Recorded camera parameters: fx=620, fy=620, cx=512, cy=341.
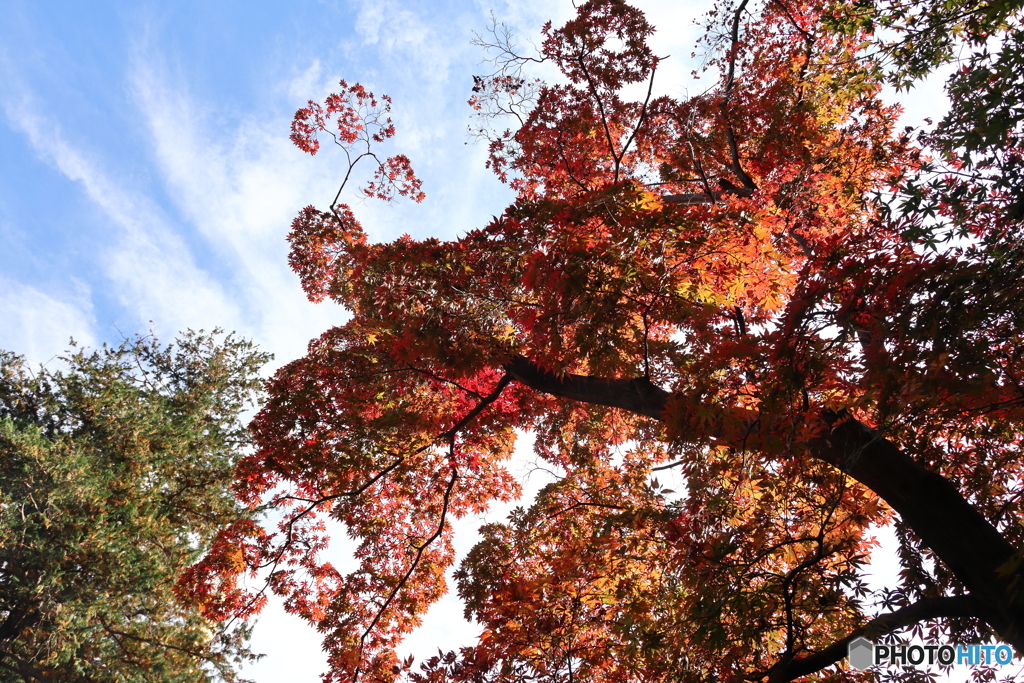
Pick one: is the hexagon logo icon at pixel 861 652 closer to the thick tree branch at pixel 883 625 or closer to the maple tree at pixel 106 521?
the thick tree branch at pixel 883 625

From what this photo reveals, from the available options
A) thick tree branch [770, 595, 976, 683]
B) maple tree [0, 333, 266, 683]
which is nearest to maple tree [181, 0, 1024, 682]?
thick tree branch [770, 595, 976, 683]

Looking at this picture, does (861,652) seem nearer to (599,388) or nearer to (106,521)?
(599,388)

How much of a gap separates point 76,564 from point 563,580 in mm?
11027

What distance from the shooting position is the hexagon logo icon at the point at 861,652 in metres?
3.95

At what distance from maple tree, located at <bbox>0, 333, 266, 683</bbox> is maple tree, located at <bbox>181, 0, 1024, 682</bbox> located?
4.49 metres

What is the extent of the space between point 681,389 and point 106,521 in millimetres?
12986

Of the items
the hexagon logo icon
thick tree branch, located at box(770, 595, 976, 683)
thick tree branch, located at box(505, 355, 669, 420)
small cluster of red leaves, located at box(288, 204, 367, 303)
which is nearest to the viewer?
thick tree branch, located at box(770, 595, 976, 683)

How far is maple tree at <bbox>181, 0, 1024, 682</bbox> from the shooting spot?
3881 millimetres

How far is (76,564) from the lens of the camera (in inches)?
483

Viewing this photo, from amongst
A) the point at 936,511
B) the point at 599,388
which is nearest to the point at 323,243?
the point at 599,388

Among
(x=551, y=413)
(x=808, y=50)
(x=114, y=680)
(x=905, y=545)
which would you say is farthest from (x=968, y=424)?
(x=114, y=680)

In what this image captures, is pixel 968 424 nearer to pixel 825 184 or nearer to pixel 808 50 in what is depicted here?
pixel 825 184

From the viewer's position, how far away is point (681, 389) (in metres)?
4.76

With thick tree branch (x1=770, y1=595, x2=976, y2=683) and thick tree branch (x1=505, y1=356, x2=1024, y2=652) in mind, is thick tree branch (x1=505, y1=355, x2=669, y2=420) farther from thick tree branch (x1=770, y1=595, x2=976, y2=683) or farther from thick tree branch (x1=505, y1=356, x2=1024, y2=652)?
thick tree branch (x1=770, y1=595, x2=976, y2=683)
